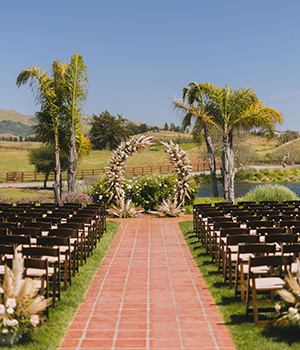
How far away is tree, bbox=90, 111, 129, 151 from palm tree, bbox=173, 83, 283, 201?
61659mm

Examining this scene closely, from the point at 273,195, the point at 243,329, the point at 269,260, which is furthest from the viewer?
the point at 273,195

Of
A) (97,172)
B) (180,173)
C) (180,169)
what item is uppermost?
(97,172)

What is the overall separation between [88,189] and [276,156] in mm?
76449

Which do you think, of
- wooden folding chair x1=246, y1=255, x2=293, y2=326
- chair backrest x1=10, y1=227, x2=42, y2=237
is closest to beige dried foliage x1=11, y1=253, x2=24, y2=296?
wooden folding chair x1=246, y1=255, x2=293, y2=326

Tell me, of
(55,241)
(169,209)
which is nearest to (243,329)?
(55,241)

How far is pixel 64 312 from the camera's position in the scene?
5.99 metres

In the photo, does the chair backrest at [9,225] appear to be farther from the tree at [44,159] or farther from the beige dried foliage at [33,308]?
the tree at [44,159]

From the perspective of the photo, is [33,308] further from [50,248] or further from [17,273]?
[50,248]

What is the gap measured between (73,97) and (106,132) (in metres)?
61.8

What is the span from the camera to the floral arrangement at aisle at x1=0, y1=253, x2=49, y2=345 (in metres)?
4.66

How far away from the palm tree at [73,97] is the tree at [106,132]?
60.8m

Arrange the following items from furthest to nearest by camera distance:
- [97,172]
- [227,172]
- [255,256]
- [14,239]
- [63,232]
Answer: [97,172] → [227,172] → [63,232] → [14,239] → [255,256]

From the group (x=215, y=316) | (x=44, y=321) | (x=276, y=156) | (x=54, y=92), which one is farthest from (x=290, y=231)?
(x=276, y=156)

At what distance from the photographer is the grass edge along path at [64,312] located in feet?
16.0
